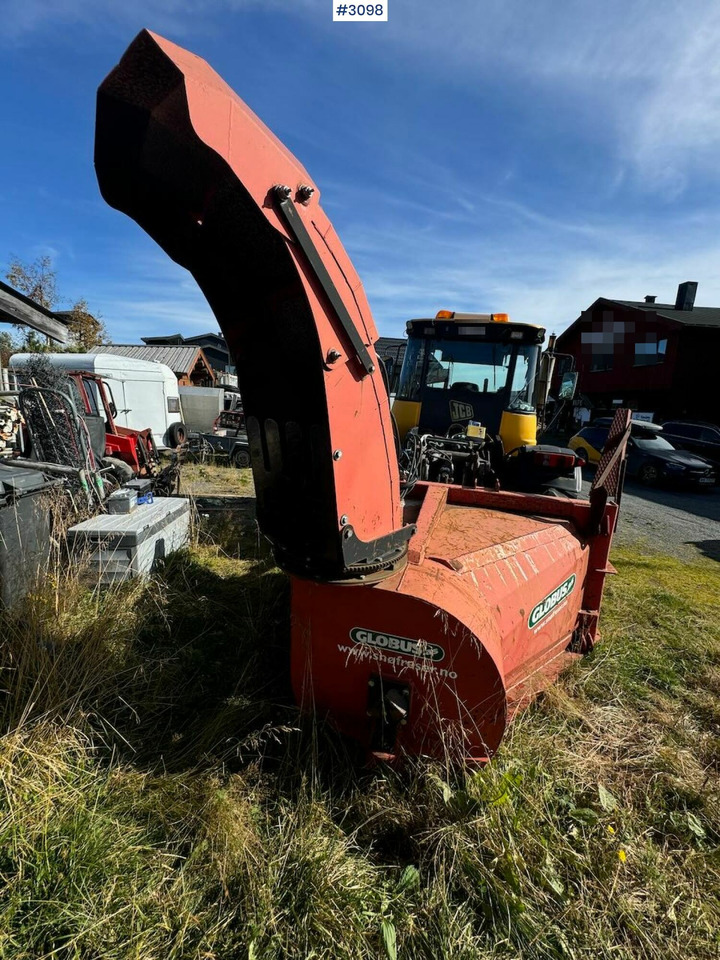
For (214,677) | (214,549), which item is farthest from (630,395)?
(214,677)

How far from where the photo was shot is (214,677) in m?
3.08

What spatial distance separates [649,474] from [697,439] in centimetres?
387

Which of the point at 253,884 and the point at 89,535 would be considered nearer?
the point at 253,884

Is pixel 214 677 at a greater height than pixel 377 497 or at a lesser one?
lesser

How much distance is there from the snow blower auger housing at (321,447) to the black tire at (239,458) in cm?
1117

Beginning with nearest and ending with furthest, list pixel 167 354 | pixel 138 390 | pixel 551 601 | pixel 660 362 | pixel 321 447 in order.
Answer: pixel 321 447, pixel 551 601, pixel 138 390, pixel 660 362, pixel 167 354

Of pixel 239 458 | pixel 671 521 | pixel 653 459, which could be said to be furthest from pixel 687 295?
pixel 239 458

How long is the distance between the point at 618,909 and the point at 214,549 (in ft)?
15.2

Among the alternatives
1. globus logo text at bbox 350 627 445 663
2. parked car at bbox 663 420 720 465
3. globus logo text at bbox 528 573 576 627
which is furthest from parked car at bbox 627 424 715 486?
globus logo text at bbox 350 627 445 663

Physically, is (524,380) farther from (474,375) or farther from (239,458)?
(239,458)

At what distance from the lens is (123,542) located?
4.15 meters

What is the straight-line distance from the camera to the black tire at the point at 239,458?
13.3 metres

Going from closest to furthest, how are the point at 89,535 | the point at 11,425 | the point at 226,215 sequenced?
1. the point at 226,215
2. the point at 89,535
3. the point at 11,425

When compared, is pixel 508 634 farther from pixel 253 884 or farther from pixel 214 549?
pixel 214 549
